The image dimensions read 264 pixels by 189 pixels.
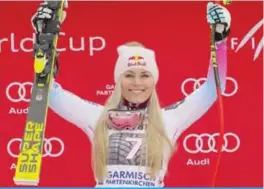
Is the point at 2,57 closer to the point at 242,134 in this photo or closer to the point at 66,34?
the point at 66,34

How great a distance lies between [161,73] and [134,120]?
4.86ft

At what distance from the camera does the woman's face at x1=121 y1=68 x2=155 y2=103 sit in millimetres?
3664

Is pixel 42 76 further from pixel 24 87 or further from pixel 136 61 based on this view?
pixel 24 87

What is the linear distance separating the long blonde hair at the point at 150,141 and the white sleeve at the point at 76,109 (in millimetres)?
41

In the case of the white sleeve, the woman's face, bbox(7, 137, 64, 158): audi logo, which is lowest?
bbox(7, 137, 64, 158): audi logo

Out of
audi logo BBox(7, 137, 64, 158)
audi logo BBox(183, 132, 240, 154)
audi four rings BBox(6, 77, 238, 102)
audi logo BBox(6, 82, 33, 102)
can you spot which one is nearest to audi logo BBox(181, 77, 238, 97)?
audi four rings BBox(6, 77, 238, 102)

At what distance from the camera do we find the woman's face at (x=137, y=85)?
3664 millimetres

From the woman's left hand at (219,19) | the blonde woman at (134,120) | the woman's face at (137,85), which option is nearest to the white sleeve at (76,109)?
the blonde woman at (134,120)

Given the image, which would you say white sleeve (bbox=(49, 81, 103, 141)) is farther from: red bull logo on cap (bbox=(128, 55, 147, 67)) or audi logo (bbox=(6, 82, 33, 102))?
audi logo (bbox=(6, 82, 33, 102))

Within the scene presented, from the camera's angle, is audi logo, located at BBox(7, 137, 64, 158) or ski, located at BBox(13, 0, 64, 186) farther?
audi logo, located at BBox(7, 137, 64, 158)

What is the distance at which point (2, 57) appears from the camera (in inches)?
201

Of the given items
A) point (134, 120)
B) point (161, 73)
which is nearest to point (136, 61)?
point (134, 120)

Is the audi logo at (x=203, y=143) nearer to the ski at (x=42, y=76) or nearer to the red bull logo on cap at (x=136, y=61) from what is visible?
the red bull logo on cap at (x=136, y=61)

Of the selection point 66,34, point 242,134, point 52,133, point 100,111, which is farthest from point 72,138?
point 100,111
